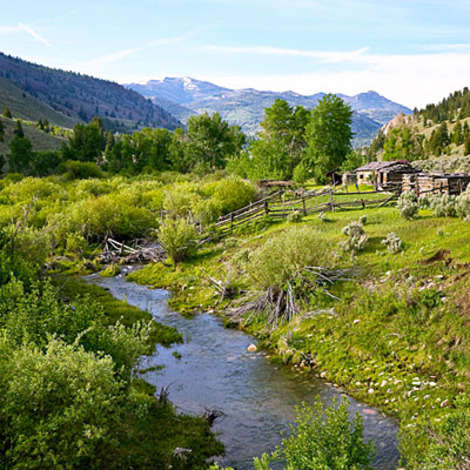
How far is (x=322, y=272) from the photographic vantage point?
17.6 meters

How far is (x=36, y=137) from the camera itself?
5413 inches

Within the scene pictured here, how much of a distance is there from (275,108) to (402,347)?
6280 cm

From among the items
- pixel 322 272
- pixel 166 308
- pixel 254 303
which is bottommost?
pixel 166 308

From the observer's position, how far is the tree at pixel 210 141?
82.9m

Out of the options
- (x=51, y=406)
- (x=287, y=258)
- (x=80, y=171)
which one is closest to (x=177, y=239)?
(x=287, y=258)

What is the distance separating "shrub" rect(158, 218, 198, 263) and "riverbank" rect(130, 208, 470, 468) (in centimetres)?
559

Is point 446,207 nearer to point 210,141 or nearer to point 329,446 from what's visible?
point 329,446

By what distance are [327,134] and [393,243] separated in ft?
161

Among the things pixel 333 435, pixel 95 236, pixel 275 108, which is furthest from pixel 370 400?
pixel 275 108

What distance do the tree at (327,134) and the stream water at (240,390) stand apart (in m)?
50.7

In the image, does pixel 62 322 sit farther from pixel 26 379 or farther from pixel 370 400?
pixel 370 400

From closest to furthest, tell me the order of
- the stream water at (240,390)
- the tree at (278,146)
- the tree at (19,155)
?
the stream water at (240,390)
the tree at (278,146)
the tree at (19,155)

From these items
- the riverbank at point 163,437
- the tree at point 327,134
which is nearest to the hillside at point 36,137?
the tree at point 327,134

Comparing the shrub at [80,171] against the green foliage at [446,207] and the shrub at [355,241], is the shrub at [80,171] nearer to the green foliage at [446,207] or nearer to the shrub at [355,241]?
the shrub at [355,241]
